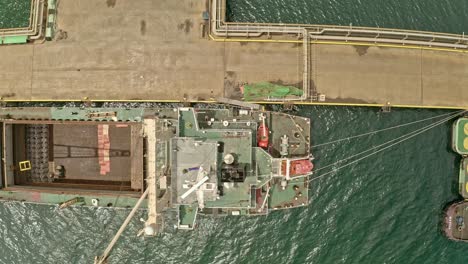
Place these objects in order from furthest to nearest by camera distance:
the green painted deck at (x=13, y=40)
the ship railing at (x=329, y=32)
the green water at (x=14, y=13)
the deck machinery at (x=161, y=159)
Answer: the green water at (x=14, y=13), the green painted deck at (x=13, y=40), the ship railing at (x=329, y=32), the deck machinery at (x=161, y=159)

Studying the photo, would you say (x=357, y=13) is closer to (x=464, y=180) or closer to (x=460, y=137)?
(x=460, y=137)

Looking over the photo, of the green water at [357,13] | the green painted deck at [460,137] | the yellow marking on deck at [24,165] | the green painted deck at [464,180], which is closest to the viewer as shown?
the yellow marking on deck at [24,165]

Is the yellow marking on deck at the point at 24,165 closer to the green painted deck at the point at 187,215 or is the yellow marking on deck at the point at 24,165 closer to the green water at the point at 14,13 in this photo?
the green water at the point at 14,13

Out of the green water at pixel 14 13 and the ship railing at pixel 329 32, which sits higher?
the green water at pixel 14 13

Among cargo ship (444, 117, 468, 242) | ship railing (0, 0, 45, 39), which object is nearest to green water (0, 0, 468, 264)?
cargo ship (444, 117, 468, 242)

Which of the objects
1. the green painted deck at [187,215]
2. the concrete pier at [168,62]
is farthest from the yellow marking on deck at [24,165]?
the green painted deck at [187,215]

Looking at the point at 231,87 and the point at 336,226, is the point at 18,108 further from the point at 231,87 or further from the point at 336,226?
the point at 336,226
